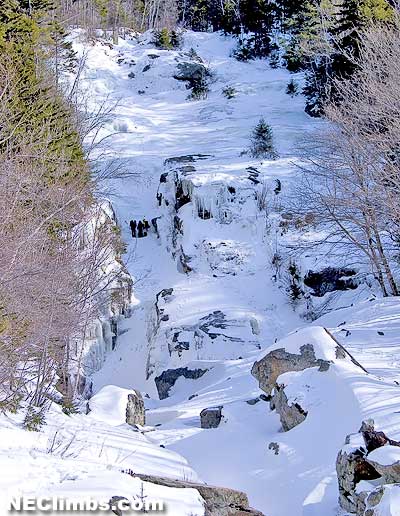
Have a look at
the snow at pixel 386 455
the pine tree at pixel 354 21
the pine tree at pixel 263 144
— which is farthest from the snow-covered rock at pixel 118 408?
A: the pine tree at pixel 354 21

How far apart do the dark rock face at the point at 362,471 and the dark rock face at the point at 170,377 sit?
7.50 meters

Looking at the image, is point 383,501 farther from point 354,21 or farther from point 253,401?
point 354,21

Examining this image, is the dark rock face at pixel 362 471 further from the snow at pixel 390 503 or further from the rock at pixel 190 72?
the rock at pixel 190 72

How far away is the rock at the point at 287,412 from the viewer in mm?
7180

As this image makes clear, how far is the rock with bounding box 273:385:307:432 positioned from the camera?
718 cm

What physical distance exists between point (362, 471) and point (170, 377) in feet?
27.9

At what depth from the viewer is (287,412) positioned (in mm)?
7441

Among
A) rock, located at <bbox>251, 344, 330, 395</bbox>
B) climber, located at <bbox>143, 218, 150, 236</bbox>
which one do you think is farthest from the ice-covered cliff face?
climber, located at <bbox>143, 218, 150, 236</bbox>

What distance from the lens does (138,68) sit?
3203cm

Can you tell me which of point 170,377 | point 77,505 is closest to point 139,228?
point 170,377

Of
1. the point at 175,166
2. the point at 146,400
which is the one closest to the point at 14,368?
the point at 146,400

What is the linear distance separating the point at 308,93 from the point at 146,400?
63.8 ft

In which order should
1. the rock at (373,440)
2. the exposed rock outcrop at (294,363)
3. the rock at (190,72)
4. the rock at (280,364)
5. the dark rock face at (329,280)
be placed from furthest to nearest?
1. the rock at (190,72)
2. the dark rock face at (329,280)
3. the rock at (280,364)
4. the exposed rock outcrop at (294,363)
5. the rock at (373,440)

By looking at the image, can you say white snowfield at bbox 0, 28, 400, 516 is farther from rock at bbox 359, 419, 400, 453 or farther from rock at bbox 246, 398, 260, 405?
rock at bbox 359, 419, 400, 453
